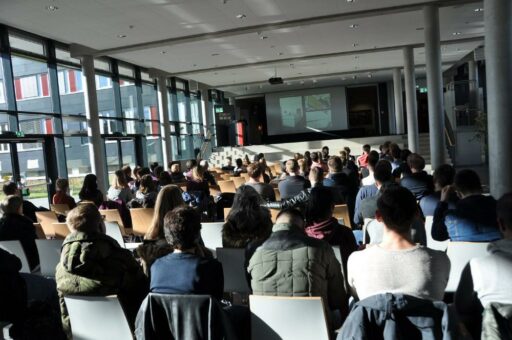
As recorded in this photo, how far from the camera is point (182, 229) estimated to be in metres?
2.59

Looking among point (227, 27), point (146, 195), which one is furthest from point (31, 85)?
point (146, 195)

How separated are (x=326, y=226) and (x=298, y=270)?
2.91 ft

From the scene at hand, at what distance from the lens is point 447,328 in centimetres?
178

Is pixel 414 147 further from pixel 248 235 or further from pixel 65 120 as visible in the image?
pixel 248 235

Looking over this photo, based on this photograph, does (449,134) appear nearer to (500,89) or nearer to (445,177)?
(500,89)

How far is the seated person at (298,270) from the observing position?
248 centimetres

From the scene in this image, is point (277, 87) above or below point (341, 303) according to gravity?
above

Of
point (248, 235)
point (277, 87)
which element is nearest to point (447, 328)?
point (248, 235)

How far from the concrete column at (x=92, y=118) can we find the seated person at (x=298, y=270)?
10584 mm

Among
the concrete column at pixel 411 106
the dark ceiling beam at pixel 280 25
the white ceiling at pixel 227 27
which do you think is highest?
the white ceiling at pixel 227 27

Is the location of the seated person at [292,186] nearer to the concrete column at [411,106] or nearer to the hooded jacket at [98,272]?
the hooded jacket at [98,272]

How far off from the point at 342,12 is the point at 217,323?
9806 mm

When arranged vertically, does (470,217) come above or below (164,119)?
below

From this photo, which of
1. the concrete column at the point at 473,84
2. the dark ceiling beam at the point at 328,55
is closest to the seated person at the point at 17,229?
the dark ceiling beam at the point at 328,55
